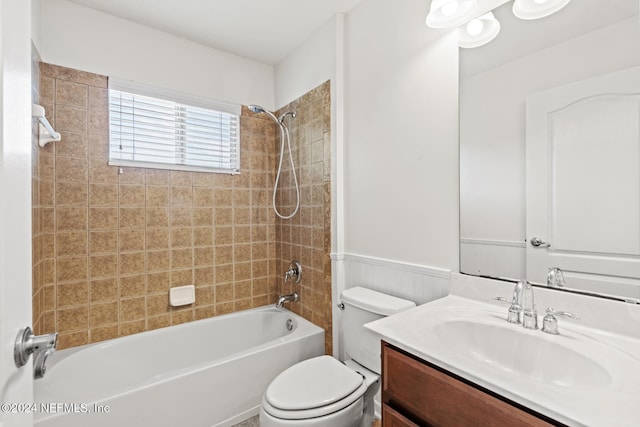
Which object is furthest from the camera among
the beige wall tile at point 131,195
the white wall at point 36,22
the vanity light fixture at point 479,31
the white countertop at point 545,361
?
the beige wall tile at point 131,195

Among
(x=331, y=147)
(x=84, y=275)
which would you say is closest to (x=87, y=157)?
(x=84, y=275)

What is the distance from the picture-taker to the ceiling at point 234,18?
1.87 metres

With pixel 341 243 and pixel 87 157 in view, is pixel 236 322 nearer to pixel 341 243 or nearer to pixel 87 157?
pixel 341 243

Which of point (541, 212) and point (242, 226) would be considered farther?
point (242, 226)

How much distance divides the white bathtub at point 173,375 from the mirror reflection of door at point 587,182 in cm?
152

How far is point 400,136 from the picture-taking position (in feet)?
5.33

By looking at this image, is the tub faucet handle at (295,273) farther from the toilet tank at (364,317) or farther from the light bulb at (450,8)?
the light bulb at (450,8)

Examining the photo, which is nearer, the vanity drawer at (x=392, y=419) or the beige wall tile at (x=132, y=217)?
the vanity drawer at (x=392, y=419)

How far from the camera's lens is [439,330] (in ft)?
3.60

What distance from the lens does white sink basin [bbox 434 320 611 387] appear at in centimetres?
85

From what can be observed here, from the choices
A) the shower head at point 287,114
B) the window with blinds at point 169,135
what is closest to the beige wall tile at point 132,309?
the window with blinds at point 169,135

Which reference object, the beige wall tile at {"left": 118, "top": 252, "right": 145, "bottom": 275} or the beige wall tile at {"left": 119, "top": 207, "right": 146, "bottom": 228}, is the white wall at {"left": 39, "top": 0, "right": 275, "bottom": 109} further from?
the beige wall tile at {"left": 118, "top": 252, "right": 145, "bottom": 275}

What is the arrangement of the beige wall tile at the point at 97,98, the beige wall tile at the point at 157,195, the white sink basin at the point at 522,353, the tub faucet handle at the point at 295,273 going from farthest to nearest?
the tub faucet handle at the point at 295,273 < the beige wall tile at the point at 157,195 < the beige wall tile at the point at 97,98 < the white sink basin at the point at 522,353

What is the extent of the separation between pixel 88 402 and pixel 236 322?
1.14 meters
